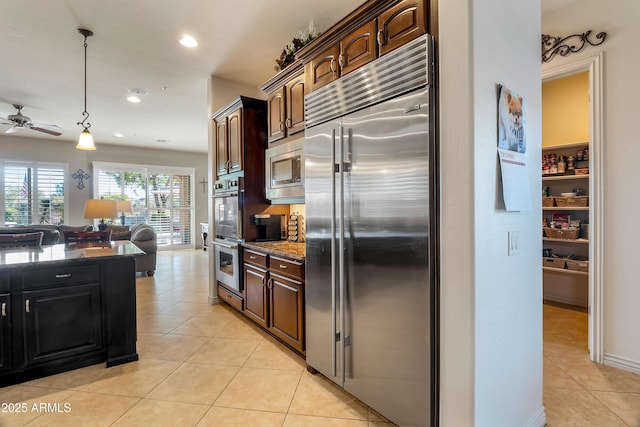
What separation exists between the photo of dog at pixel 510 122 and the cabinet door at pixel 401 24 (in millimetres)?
505

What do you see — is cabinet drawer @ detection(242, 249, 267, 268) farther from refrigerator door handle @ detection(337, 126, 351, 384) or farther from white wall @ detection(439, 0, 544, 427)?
white wall @ detection(439, 0, 544, 427)

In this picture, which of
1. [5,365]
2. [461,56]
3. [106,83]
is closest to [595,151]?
[461,56]

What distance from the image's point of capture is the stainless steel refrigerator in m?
1.49

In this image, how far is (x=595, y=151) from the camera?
2.42 metres

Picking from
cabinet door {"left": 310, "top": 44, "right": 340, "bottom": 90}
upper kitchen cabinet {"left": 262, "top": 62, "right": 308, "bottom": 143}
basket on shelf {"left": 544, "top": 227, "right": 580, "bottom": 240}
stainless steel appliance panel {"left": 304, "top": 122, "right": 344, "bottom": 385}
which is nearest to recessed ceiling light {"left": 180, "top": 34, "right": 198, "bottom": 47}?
upper kitchen cabinet {"left": 262, "top": 62, "right": 308, "bottom": 143}

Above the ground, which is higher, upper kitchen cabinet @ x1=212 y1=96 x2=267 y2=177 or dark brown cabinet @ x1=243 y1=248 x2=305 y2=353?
upper kitchen cabinet @ x1=212 y1=96 x2=267 y2=177

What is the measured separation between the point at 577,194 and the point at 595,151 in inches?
64.7

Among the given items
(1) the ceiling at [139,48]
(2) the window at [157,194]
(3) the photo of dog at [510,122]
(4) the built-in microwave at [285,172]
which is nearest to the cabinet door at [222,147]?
(1) the ceiling at [139,48]

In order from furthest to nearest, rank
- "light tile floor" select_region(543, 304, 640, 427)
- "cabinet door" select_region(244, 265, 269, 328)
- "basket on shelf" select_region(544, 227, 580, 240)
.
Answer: "basket on shelf" select_region(544, 227, 580, 240), "cabinet door" select_region(244, 265, 269, 328), "light tile floor" select_region(543, 304, 640, 427)

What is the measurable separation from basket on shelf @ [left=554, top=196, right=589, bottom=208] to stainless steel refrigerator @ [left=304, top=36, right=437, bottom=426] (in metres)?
3.18

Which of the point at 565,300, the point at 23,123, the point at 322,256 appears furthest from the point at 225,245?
the point at 23,123

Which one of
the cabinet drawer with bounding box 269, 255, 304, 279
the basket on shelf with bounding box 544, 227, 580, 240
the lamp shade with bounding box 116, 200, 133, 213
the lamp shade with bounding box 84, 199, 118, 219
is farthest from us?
the lamp shade with bounding box 116, 200, 133, 213

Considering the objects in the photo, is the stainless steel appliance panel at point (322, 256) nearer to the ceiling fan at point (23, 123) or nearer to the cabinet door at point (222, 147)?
the cabinet door at point (222, 147)

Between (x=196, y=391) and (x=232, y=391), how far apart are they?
24cm
